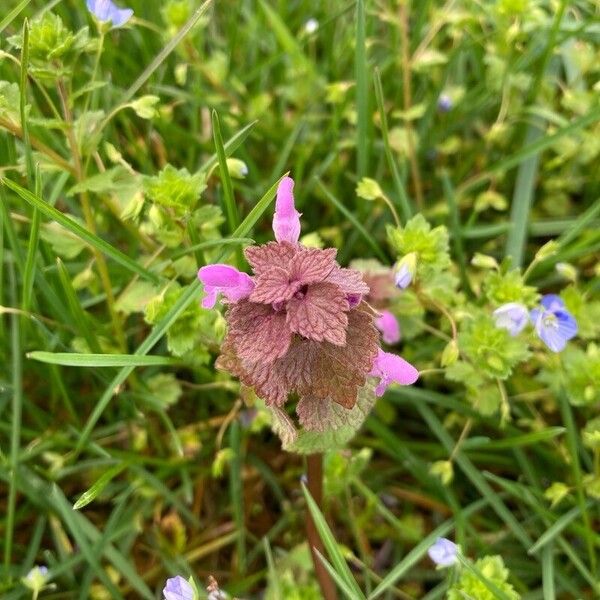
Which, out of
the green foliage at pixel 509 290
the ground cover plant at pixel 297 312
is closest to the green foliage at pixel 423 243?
the ground cover plant at pixel 297 312

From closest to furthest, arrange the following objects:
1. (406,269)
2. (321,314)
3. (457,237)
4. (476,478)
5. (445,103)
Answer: (321,314)
(406,269)
(476,478)
(457,237)
(445,103)

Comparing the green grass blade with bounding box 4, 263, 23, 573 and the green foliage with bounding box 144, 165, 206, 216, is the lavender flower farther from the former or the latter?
the green grass blade with bounding box 4, 263, 23, 573

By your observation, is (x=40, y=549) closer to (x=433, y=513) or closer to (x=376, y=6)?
(x=433, y=513)

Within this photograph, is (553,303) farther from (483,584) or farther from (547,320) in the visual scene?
(483,584)

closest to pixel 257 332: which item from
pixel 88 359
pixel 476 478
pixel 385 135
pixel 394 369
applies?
pixel 394 369

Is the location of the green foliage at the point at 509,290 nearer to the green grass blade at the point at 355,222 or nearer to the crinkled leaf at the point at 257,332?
the green grass blade at the point at 355,222

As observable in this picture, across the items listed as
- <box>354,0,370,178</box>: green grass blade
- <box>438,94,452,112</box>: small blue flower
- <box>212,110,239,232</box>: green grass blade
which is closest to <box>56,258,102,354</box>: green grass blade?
<box>212,110,239,232</box>: green grass blade
